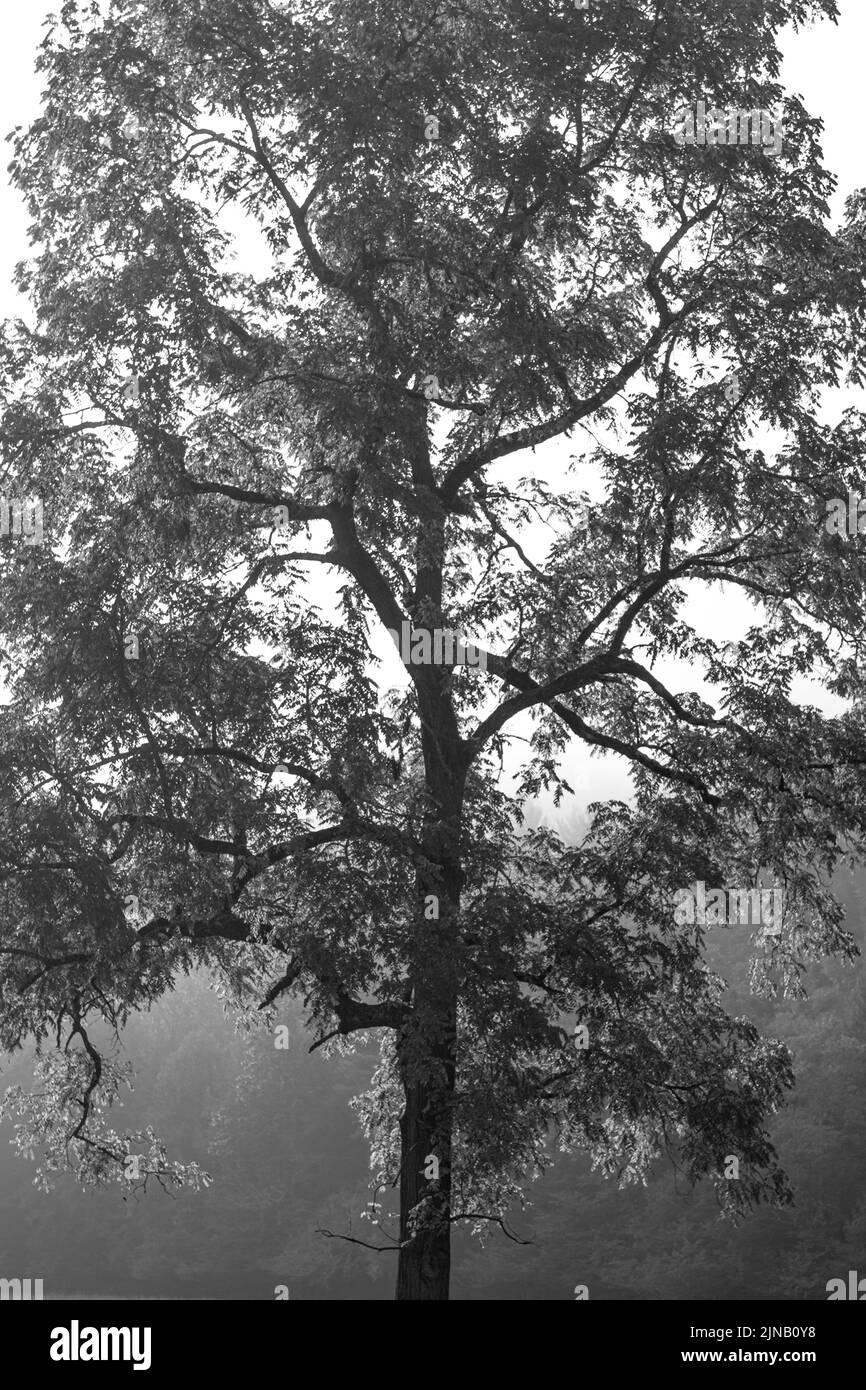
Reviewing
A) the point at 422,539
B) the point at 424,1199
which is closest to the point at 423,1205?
the point at 424,1199

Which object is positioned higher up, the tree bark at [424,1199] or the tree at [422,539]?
the tree at [422,539]

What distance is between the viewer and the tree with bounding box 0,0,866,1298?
12.3 metres

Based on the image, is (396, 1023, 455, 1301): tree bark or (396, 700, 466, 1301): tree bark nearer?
(396, 700, 466, 1301): tree bark

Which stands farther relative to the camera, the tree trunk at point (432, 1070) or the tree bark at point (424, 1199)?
the tree bark at point (424, 1199)

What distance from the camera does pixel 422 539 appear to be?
12883mm

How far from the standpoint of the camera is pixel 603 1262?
4700cm

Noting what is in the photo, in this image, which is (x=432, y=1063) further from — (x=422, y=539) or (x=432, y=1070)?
(x=422, y=539)

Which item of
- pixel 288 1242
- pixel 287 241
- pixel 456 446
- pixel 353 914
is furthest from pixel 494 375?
pixel 288 1242

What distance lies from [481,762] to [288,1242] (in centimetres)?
3987

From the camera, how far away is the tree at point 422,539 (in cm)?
1227

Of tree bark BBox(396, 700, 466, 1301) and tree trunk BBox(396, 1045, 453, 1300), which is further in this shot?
tree trunk BBox(396, 1045, 453, 1300)

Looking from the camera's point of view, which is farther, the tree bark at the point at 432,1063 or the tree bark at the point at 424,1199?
the tree bark at the point at 424,1199

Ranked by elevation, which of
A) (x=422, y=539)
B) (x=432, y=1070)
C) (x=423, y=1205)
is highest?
(x=422, y=539)

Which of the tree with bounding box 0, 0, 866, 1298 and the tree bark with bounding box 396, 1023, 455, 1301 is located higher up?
the tree with bounding box 0, 0, 866, 1298
